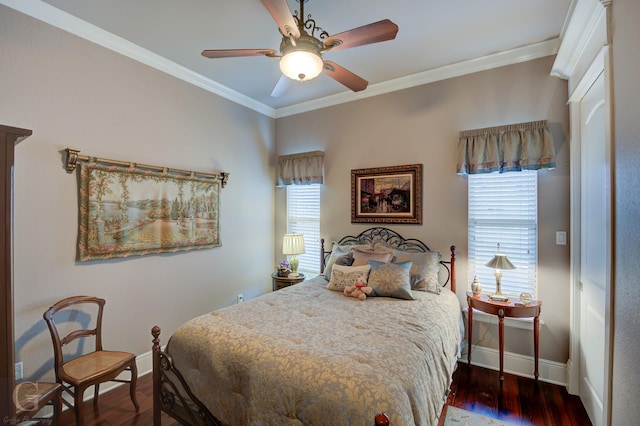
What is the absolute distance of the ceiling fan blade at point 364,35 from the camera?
5.57ft

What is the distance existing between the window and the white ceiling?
1532mm

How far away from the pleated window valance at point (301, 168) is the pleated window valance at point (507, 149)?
1.75 metres

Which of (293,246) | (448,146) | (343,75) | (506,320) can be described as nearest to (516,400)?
(506,320)

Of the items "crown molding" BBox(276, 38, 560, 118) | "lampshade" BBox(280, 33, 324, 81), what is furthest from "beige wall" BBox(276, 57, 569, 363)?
"lampshade" BBox(280, 33, 324, 81)

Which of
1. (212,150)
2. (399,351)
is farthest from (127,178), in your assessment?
(399,351)

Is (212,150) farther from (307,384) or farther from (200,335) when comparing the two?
(307,384)

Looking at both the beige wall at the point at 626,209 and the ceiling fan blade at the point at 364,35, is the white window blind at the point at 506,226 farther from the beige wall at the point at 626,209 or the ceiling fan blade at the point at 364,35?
the ceiling fan blade at the point at 364,35

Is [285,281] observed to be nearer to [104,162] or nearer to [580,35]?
[104,162]

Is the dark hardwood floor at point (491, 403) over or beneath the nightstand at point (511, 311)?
beneath

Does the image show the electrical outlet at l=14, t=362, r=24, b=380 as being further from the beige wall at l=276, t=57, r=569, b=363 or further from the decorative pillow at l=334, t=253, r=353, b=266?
the beige wall at l=276, t=57, r=569, b=363

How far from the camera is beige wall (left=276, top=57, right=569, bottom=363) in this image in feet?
8.64

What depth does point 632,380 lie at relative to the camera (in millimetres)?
1297

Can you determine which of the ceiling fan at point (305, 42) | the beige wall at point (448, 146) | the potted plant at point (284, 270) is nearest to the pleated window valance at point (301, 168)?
the beige wall at point (448, 146)

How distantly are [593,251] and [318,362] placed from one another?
7.25ft
